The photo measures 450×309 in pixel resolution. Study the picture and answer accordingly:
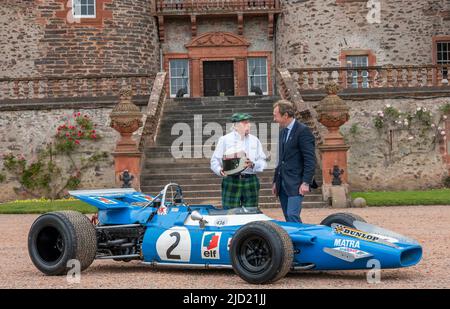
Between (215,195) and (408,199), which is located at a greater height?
(215,195)

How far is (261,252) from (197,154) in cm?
1396

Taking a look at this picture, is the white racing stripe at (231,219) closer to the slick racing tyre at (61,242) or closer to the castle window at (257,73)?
the slick racing tyre at (61,242)

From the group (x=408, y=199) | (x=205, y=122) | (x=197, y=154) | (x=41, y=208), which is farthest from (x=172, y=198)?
(x=205, y=122)

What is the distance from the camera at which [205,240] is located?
8.80 m

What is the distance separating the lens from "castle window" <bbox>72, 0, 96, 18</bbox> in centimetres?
2828

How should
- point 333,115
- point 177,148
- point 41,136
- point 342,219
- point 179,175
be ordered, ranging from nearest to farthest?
point 342,219
point 333,115
point 179,175
point 177,148
point 41,136

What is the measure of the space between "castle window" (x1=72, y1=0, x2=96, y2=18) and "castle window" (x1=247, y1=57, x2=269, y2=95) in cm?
574

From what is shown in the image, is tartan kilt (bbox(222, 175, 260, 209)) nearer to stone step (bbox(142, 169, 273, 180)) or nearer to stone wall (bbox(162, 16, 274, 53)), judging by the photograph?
stone step (bbox(142, 169, 273, 180))

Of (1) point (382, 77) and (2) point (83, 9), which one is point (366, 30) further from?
(2) point (83, 9)

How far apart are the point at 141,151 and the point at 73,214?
1157 cm

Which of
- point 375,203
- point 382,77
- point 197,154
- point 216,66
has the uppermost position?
point 216,66

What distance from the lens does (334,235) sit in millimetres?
8352

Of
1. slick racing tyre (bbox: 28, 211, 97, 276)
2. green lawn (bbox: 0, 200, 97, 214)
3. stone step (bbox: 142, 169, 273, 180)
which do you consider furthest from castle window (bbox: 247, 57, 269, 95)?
slick racing tyre (bbox: 28, 211, 97, 276)
